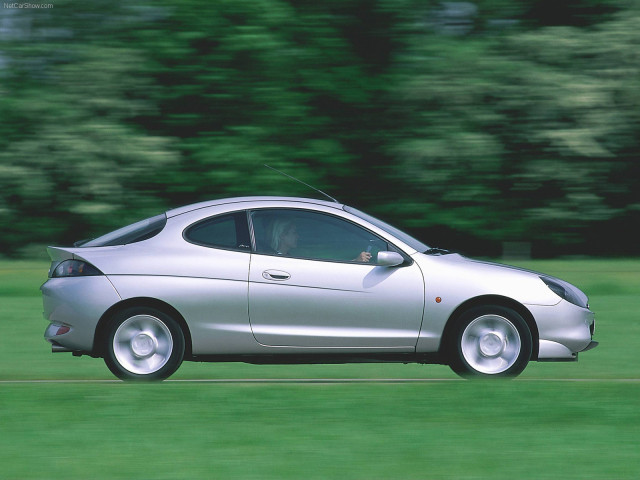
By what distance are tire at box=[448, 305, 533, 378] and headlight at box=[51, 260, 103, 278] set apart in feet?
8.92

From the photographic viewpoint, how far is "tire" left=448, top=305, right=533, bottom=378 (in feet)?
28.2

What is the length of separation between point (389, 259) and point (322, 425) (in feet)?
6.99

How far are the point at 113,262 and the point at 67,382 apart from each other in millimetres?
936

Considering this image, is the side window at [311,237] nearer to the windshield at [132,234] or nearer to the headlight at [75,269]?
the windshield at [132,234]

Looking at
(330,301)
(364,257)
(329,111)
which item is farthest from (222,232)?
(329,111)

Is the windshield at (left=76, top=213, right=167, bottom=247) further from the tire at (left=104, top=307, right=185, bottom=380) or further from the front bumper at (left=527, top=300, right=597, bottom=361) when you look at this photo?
the front bumper at (left=527, top=300, right=597, bottom=361)

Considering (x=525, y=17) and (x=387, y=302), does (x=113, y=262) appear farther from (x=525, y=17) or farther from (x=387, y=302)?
(x=525, y=17)

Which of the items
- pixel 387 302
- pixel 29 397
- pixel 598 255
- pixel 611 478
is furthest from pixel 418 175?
pixel 611 478

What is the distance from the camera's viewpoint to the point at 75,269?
865cm

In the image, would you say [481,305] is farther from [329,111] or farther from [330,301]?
[329,111]

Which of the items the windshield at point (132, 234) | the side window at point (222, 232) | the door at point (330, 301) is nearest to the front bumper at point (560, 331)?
the door at point (330, 301)

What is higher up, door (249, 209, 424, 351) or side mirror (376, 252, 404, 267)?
side mirror (376, 252, 404, 267)

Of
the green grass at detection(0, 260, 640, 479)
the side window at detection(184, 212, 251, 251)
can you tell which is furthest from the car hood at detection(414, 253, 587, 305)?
the side window at detection(184, 212, 251, 251)

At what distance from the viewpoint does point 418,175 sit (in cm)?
2175
